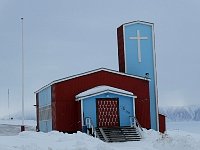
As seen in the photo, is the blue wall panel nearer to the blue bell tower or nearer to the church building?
the church building

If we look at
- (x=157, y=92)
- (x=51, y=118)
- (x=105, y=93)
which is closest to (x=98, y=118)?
(x=105, y=93)

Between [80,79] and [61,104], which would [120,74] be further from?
[61,104]

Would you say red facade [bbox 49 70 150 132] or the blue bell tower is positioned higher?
the blue bell tower

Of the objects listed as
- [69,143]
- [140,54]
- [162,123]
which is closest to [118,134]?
[162,123]

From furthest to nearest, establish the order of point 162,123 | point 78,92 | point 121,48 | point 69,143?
1. point 162,123
2. point 121,48
3. point 78,92
4. point 69,143

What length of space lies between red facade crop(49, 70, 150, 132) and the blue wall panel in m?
0.74

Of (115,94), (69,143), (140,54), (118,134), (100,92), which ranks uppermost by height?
(140,54)

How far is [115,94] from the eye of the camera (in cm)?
3027

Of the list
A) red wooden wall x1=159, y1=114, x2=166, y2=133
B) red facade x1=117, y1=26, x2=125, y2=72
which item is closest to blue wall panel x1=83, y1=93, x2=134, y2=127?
red facade x1=117, y1=26, x2=125, y2=72

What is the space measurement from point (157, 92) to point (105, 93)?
259 inches

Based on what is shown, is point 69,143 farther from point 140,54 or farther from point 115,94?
point 140,54

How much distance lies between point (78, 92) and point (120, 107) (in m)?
3.32

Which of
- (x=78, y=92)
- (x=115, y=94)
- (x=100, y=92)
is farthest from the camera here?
(x=78, y=92)

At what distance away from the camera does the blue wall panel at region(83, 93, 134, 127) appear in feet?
97.3
